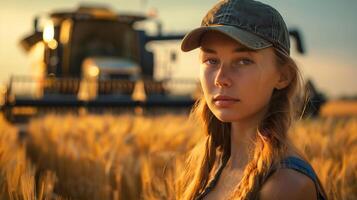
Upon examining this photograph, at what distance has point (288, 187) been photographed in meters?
1.31

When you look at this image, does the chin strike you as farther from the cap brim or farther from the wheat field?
the wheat field

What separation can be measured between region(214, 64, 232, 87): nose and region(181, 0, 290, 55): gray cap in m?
0.10

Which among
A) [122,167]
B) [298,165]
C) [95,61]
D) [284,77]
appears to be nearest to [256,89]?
[284,77]

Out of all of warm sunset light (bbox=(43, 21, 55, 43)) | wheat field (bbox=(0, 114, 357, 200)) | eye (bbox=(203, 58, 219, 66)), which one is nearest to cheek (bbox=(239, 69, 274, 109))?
eye (bbox=(203, 58, 219, 66))

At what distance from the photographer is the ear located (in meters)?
1.53

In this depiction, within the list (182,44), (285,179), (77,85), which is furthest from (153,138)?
(77,85)

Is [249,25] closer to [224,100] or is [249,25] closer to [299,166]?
[224,100]

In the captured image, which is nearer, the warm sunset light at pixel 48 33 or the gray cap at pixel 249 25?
the gray cap at pixel 249 25

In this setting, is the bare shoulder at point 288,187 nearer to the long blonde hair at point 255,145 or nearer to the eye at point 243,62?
the long blonde hair at point 255,145

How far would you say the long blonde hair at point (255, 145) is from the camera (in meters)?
1.38

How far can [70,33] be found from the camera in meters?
12.1

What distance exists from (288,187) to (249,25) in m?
0.40

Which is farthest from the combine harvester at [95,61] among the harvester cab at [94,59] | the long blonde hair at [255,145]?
the long blonde hair at [255,145]

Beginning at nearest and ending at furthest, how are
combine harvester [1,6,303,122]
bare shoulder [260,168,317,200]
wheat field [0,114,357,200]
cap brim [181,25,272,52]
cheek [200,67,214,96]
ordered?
bare shoulder [260,168,317,200]
cap brim [181,25,272,52]
cheek [200,67,214,96]
wheat field [0,114,357,200]
combine harvester [1,6,303,122]
